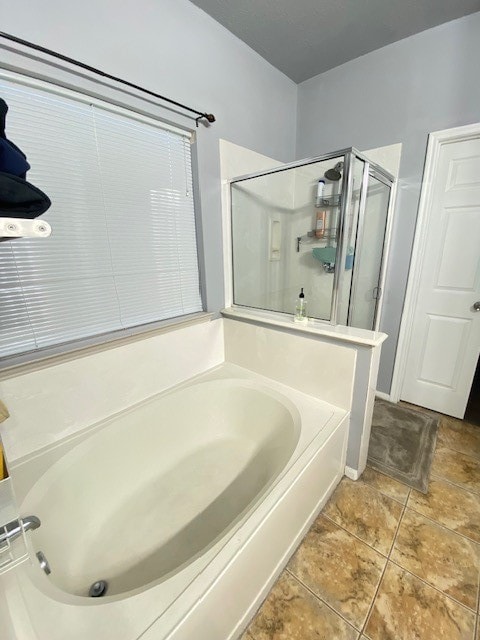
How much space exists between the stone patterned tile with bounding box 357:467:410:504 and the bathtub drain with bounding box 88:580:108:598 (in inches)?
53.1

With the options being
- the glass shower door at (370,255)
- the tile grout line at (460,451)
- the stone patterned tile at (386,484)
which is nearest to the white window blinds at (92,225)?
the glass shower door at (370,255)

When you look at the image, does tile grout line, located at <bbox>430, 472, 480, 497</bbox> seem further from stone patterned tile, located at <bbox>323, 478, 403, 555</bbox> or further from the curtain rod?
the curtain rod

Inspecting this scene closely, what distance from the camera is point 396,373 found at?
87.0 inches

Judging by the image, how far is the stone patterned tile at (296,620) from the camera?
0.95 metres

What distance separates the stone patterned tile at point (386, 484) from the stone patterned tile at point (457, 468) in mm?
260

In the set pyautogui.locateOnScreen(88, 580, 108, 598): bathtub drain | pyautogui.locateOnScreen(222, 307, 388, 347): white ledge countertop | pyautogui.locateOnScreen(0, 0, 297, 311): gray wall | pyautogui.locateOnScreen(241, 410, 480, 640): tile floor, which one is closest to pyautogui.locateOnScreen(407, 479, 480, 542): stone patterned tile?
pyautogui.locateOnScreen(241, 410, 480, 640): tile floor

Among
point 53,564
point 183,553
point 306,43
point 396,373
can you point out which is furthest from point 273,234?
point 53,564

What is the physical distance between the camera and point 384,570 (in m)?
1.12

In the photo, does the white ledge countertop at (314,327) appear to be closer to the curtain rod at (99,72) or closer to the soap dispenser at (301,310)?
the soap dispenser at (301,310)

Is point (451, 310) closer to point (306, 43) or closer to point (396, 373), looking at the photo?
point (396, 373)

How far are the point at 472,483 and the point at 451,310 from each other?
43.9 inches

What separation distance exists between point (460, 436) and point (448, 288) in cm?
106

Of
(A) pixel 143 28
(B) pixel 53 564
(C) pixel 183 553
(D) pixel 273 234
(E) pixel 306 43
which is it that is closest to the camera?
(B) pixel 53 564

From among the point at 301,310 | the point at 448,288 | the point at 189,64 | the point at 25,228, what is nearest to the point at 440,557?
the point at 301,310
